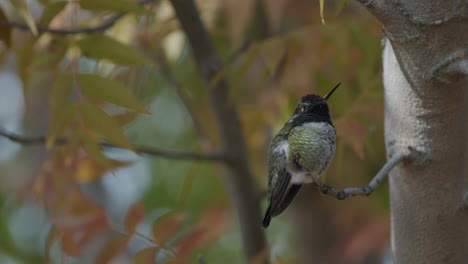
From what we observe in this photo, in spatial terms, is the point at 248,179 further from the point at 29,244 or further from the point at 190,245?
the point at 29,244

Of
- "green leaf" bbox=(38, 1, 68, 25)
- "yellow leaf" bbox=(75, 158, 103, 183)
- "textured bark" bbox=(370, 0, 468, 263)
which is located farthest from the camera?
"yellow leaf" bbox=(75, 158, 103, 183)

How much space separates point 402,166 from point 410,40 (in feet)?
1.27

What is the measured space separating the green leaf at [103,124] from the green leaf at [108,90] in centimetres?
5

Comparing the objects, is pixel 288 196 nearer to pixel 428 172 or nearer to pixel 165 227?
pixel 428 172

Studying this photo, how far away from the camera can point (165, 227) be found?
2.33 metres

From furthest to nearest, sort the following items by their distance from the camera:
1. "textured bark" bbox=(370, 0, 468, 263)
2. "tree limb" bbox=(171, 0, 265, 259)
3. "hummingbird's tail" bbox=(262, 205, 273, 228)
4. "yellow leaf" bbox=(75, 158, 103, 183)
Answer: "yellow leaf" bbox=(75, 158, 103, 183)
"tree limb" bbox=(171, 0, 265, 259)
"hummingbird's tail" bbox=(262, 205, 273, 228)
"textured bark" bbox=(370, 0, 468, 263)

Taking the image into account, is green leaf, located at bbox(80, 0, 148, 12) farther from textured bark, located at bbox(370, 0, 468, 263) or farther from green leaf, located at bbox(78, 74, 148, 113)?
textured bark, located at bbox(370, 0, 468, 263)

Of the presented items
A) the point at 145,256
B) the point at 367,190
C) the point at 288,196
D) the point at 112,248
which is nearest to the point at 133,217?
the point at 112,248

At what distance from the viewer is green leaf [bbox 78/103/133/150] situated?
194 cm

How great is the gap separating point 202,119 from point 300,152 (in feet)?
5.04

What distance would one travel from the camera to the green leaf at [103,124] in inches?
76.3

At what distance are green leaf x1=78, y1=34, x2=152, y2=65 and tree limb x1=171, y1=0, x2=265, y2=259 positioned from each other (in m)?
0.45

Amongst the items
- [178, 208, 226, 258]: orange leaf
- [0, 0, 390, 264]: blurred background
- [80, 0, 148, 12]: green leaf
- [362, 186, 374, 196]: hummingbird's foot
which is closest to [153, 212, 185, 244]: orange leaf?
[0, 0, 390, 264]: blurred background

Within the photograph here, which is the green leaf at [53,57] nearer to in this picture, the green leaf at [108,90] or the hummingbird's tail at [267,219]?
the green leaf at [108,90]
